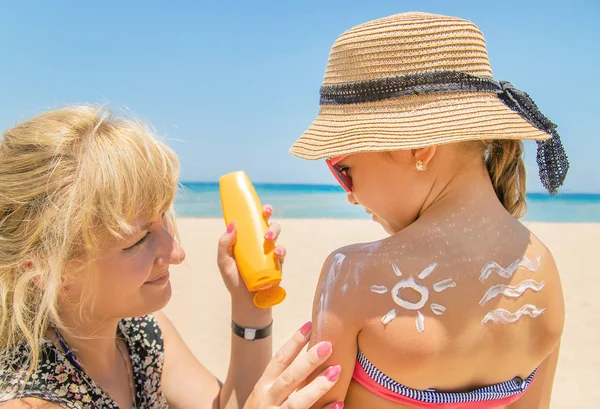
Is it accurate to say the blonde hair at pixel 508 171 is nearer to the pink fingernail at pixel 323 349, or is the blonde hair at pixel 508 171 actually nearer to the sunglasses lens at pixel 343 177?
the sunglasses lens at pixel 343 177

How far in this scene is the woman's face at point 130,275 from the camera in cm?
202

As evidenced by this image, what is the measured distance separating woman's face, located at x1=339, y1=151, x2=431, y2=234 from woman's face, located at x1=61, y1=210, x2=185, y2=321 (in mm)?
918

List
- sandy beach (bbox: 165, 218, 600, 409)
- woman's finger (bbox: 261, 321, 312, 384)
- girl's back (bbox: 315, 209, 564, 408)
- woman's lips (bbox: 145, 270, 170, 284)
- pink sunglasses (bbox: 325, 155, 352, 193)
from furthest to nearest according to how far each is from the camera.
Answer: sandy beach (bbox: 165, 218, 600, 409)
woman's lips (bbox: 145, 270, 170, 284)
woman's finger (bbox: 261, 321, 312, 384)
pink sunglasses (bbox: 325, 155, 352, 193)
girl's back (bbox: 315, 209, 564, 408)

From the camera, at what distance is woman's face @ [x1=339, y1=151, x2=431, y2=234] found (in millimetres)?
1546

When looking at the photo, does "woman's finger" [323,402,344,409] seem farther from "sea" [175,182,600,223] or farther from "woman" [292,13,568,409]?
"sea" [175,182,600,223]

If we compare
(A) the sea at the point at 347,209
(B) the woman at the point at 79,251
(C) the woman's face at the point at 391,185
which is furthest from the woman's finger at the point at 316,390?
(A) the sea at the point at 347,209

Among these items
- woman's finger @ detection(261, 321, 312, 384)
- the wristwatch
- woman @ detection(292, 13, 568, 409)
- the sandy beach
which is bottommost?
the sandy beach

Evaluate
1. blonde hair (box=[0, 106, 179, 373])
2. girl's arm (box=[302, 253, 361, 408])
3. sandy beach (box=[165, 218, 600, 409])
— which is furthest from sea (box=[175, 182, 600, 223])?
girl's arm (box=[302, 253, 361, 408])

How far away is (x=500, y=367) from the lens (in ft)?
5.10

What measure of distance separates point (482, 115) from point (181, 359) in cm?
195

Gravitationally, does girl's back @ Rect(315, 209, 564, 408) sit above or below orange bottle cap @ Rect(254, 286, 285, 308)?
above

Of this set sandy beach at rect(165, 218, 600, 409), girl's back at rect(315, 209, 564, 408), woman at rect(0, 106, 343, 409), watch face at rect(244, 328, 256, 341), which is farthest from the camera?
sandy beach at rect(165, 218, 600, 409)

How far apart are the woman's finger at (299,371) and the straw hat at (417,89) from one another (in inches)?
22.8

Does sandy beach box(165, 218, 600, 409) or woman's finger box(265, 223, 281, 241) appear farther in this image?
sandy beach box(165, 218, 600, 409)
